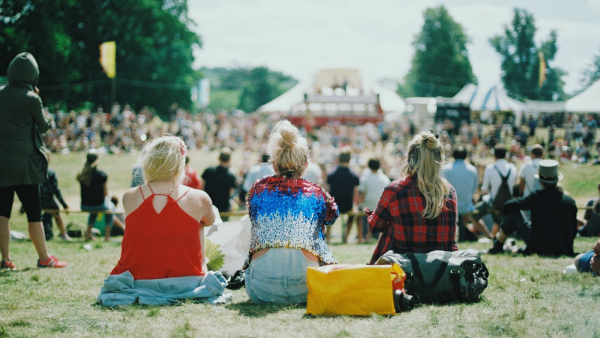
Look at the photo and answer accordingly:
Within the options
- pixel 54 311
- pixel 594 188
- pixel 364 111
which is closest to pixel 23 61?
pixel 54 311

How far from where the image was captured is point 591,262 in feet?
16.0

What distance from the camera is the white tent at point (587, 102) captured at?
853 inches

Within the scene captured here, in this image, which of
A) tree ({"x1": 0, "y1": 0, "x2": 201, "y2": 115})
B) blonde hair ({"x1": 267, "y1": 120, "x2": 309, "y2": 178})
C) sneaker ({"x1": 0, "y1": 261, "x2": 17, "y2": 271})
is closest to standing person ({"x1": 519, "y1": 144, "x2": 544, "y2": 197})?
blonde hair ({"x1": 267, "y1": 120, "x2": 309, "y2": 178})

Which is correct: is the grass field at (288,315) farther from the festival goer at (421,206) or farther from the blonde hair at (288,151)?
the blonde hair at (288,151)

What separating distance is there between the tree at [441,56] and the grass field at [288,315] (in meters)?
62.6

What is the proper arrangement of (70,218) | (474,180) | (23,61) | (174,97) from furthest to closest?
(174,97), (70,218), (474,180), (23,61)

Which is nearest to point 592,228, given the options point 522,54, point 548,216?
point 548,216

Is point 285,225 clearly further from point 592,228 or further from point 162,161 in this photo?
point 592,228

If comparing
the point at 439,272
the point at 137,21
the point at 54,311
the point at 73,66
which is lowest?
the point at 54,311

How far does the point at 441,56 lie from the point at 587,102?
43.9 meters

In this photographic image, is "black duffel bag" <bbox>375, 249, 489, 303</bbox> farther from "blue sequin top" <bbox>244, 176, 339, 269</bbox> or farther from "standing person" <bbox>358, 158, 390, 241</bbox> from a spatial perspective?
"standing person" <bbox>358, 158, 390, 241</bbox>

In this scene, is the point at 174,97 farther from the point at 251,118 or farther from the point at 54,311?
the point at 54,311

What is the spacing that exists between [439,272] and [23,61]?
14.2 feet

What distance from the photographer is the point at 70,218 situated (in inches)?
516
